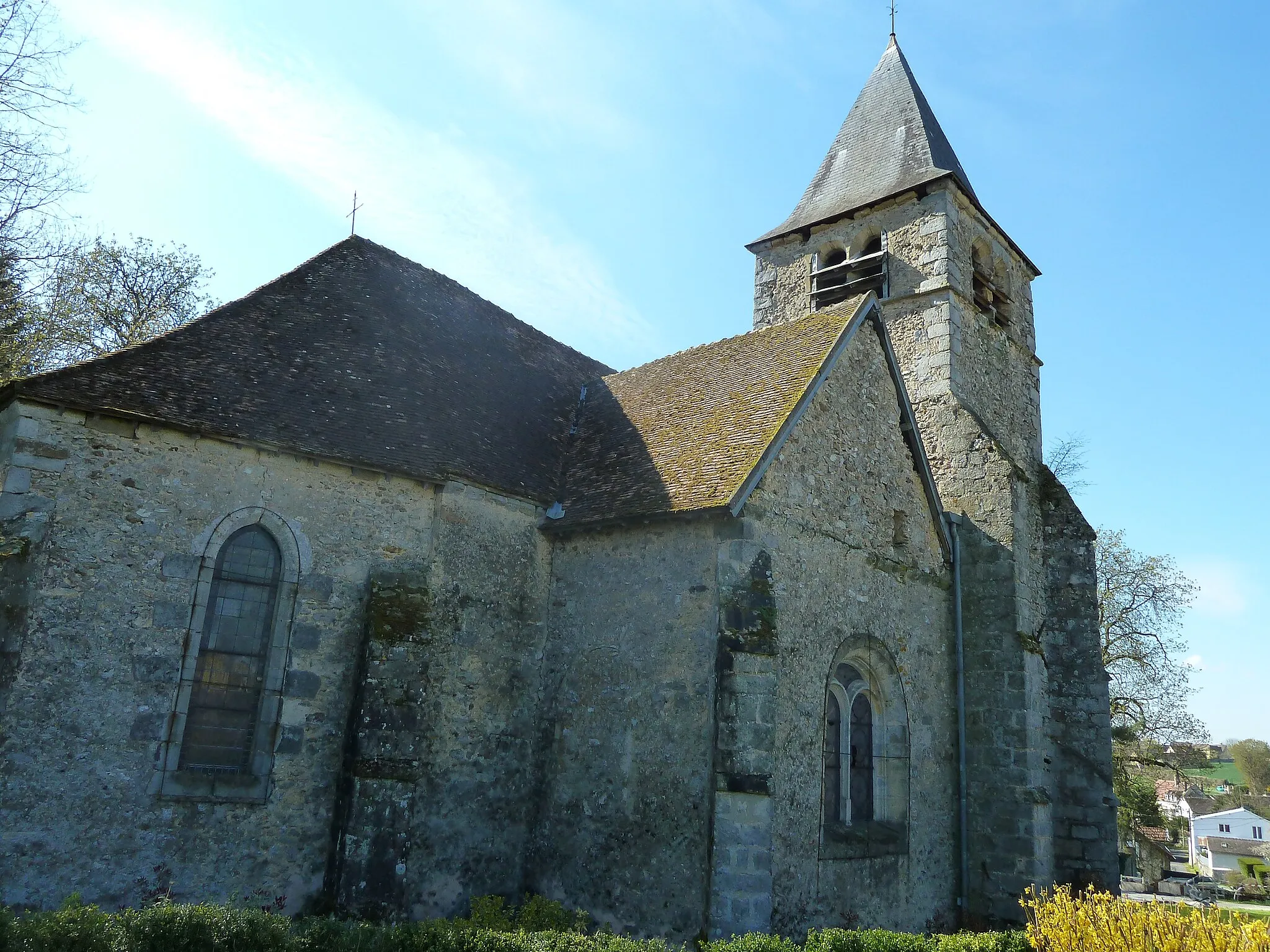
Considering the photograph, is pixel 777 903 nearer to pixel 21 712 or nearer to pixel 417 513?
pixel 417 513

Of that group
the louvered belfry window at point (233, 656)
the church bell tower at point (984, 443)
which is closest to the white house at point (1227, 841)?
the church bell tower at point (984, 443)

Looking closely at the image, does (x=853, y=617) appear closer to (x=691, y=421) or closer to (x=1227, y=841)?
(x=691, y=421)

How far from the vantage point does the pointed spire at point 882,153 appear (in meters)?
17.9

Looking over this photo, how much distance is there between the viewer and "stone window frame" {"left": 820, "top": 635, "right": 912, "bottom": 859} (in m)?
10.9

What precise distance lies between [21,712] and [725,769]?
260 inches

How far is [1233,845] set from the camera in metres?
53.5

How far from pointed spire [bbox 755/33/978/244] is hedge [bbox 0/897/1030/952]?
1376 cm

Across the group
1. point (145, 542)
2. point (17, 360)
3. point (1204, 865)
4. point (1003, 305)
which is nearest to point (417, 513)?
point (145, 542)

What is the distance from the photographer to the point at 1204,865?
184 feet

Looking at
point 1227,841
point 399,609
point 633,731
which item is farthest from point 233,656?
point 1227,841

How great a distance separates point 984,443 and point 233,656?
37.6 feet

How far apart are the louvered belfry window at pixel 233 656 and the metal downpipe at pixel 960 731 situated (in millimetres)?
9609

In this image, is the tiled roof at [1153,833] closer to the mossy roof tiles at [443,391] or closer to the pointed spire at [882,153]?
the pointed spire at [882,153]

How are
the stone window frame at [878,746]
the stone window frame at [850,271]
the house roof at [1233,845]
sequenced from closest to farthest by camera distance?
the stone window frame at [878,746], the stone window frame at [850,271], the house roof at [1233,845]
